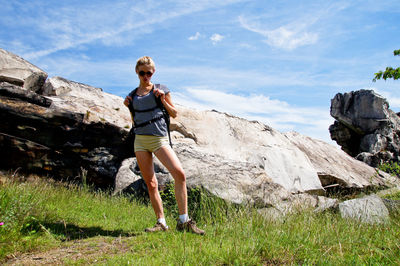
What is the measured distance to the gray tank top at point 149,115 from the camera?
4957mm

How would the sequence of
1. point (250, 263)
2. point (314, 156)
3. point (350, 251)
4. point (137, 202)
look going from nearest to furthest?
point (250, 263), point (350, 251), point (137, 202), point (314, 156)

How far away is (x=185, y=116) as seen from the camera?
12203 mm

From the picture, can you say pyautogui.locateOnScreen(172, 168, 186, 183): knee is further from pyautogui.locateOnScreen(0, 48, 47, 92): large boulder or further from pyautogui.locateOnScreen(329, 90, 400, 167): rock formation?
pyautogui.locateOnScreen(329, 90, 400, 167): rock formation

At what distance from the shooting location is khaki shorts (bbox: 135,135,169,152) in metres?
4.99

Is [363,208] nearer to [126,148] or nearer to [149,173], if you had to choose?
[149,173]

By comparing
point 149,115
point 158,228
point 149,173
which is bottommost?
point 158,228

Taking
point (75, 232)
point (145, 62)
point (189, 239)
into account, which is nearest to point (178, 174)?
point (189, 239)

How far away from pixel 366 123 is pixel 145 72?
1117 inches

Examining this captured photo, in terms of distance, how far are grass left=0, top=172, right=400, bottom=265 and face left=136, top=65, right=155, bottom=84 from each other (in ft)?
8.03

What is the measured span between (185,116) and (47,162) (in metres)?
5.13

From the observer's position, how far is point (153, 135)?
4.97 metres

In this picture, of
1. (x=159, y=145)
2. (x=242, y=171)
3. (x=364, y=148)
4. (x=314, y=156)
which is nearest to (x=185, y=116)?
(x=242, y=171)

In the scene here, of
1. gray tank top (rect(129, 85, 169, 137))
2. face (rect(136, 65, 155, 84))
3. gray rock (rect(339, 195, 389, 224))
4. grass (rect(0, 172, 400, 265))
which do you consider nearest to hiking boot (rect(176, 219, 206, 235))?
grass (rect(0, 172, 400, 265))

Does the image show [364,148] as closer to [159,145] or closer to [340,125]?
[340,125]
